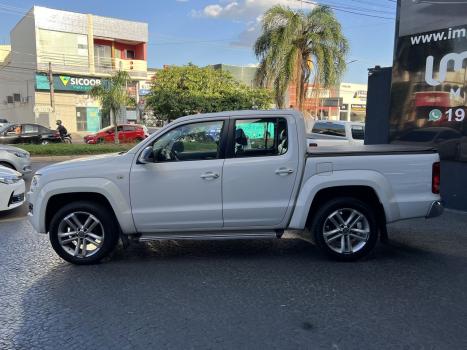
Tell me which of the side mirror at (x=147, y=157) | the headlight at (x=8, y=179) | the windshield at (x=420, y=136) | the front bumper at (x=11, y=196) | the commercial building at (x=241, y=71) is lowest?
the front bumper at (x=11, y=196)

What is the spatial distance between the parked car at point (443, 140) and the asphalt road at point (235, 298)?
2.66 metres

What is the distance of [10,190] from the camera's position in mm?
7742

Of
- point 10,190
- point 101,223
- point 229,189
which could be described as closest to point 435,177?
point 229,189

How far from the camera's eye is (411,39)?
28.5 ft

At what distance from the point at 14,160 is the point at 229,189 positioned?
8322mm

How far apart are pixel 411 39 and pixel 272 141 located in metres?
5.21

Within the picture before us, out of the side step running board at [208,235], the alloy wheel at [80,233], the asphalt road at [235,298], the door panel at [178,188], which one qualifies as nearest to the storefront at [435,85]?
the asphalt road at [235,298]

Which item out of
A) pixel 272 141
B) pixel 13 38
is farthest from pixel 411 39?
pixel 13 38

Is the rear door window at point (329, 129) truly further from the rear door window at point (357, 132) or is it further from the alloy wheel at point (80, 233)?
the alloy wheel at point (80, 233)

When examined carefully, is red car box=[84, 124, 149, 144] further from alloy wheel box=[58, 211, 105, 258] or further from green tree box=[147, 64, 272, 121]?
alloy wheel box=[58, 211, 105, 258]

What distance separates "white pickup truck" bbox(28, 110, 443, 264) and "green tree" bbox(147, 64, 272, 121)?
57.6 ft

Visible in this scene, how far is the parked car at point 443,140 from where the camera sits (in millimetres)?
7949

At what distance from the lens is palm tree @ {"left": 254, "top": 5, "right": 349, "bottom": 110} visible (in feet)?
64.4

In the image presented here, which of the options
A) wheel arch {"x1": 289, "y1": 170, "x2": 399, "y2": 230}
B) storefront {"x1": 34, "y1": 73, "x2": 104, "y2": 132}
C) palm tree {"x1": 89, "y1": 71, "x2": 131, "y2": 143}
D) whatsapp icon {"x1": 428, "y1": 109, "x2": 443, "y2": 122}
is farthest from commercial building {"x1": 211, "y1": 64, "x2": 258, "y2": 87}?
wheel arch {"x1": 289, "y1": 170, "x2": 399, "y2": 230}
